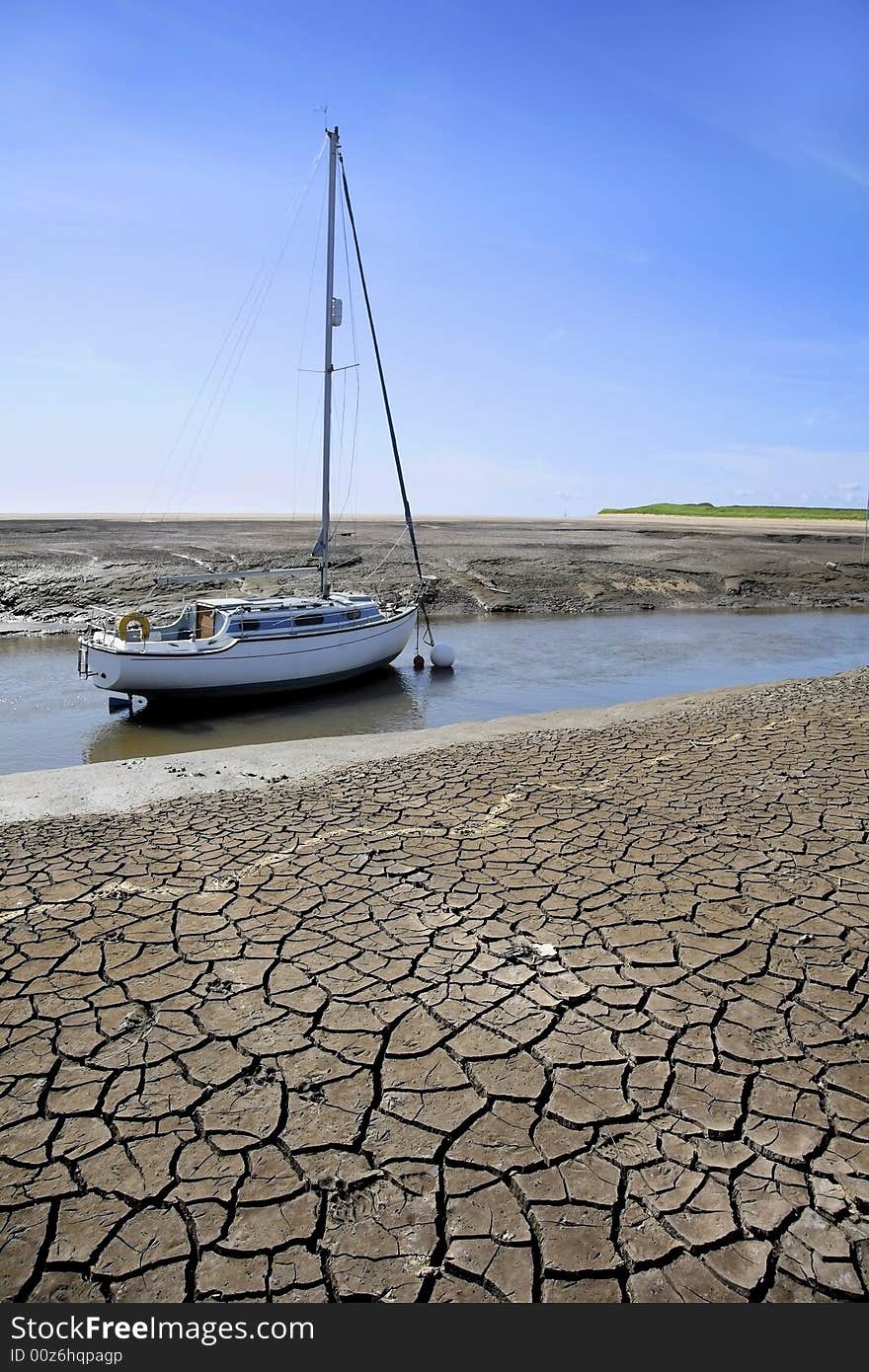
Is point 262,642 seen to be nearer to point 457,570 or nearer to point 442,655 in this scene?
point 442,655

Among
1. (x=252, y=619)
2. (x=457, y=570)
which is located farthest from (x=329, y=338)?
(x=457, y=570)

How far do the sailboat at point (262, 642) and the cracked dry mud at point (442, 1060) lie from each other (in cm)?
792

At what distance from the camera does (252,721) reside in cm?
1534

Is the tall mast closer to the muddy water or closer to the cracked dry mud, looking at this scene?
the muddy water

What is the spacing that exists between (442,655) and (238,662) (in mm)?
5349

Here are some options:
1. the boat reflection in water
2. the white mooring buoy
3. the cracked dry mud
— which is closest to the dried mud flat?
the white mooring buoy

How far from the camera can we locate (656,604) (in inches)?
1204

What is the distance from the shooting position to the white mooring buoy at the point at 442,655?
19.4 m

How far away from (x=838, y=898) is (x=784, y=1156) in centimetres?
248

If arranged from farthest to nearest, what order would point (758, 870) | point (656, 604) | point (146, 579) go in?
1. point (656, 604)
2. point (146, 579)
3. point (758, 870)

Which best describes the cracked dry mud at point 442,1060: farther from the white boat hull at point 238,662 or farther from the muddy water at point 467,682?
the white boat hull at point 238,662

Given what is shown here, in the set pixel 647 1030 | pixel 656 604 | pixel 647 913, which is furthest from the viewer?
pixel 656 604

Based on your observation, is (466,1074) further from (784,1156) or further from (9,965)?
(9,965)
